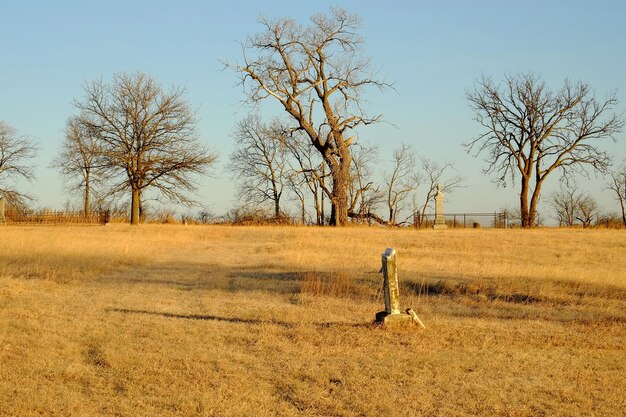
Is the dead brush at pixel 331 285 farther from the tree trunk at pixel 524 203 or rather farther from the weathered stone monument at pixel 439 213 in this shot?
the tree trunk at pixel 524 203

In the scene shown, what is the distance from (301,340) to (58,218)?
4487 cm

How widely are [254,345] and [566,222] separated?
6435 cm

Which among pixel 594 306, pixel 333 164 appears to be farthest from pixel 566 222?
pixel 594 306

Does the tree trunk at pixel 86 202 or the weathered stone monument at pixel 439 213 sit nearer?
the weathered stone monument at pixel 439 213

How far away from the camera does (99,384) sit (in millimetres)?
7141

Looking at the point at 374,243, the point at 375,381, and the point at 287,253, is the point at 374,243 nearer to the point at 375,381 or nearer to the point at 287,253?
the point at 287,253

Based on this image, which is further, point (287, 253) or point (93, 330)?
point (287, 253)

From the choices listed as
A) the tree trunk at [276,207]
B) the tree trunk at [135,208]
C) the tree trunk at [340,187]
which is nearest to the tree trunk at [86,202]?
the tree trunk at [135,208]

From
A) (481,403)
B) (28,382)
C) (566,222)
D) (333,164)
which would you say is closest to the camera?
(481,403)

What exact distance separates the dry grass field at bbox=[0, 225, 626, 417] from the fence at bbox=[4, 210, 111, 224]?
30.1 metres

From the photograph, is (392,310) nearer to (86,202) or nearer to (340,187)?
(340,187)

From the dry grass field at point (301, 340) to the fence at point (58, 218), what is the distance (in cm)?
3009

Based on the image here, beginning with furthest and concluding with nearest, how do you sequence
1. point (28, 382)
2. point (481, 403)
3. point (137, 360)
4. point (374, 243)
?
point (374, 243), point (137, 360), point (28, 382), point (481, 403)

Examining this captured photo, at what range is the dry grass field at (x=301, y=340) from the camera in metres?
6.62
